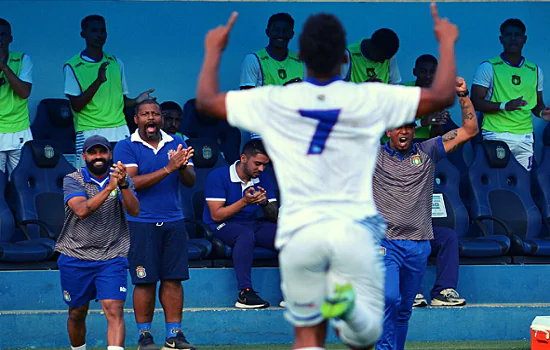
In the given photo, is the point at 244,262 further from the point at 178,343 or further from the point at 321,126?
the point at 321,126

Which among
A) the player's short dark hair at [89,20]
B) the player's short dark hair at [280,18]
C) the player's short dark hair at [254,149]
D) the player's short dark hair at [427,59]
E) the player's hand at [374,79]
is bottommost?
the player's short dark hair at [254,149]

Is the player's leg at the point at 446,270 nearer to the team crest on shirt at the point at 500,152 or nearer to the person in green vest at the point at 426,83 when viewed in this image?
the person in green vest at the point at 426,83

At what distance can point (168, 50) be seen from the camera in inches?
467

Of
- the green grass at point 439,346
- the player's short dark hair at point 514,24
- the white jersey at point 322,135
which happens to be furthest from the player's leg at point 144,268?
the player's short dark hair at point 514,24

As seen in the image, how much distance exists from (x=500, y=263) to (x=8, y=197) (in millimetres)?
4636

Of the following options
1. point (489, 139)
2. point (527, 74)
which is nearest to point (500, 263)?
point (489, 139)

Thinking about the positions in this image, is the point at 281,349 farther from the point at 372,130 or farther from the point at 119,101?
the point at 372,130

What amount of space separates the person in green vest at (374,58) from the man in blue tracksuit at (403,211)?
137 inches

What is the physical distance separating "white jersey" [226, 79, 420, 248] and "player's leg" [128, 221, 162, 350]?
3.44m

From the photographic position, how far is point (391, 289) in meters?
7.20

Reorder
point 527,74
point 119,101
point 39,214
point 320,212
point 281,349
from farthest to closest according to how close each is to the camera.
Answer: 1. point 527,74
2. point 119,101
3. point 39,214
4. point 281,349
5. point 320,212

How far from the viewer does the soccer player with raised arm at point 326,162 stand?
14.9ft

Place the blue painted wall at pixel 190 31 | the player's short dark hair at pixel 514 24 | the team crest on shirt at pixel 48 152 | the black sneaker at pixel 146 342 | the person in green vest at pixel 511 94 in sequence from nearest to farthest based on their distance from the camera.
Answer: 1. the black sneaker at pixel 146 342
2. the team crest on shirt at pixel 48 152
3. the person in green vest at pixel 511 94
4. the player's short dark hair at pixel 514 24
5. the blue painted wall at pixel 190 31

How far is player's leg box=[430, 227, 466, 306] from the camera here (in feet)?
30.5
